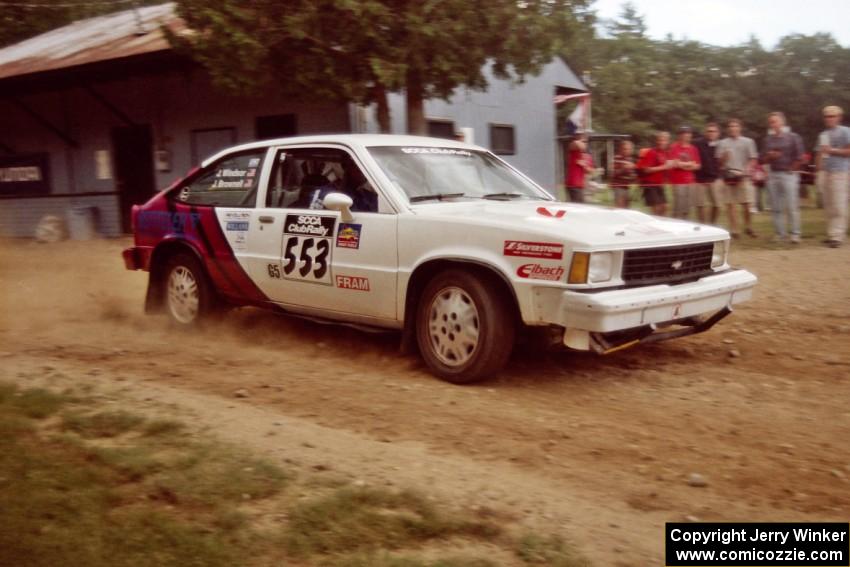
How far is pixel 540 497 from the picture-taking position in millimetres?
3756

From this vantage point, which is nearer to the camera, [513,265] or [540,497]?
[540,497]

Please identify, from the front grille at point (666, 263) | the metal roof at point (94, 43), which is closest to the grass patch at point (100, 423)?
the front grille at point (666, 263)

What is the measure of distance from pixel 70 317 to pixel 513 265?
4949 mm

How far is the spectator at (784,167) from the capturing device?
11867 mm

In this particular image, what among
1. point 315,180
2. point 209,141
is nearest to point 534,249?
point 315,180

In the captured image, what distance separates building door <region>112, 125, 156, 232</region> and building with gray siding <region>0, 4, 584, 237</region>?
0.07ft

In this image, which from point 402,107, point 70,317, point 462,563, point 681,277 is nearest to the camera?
point 462,563

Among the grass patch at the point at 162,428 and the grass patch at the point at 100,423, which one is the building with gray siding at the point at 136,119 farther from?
the grass patch at the point at 162,428

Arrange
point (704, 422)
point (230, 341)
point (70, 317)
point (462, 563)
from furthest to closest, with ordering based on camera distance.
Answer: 1. point (70, 317)
2. point (230, 341)
3. point (704, 422)
4. point (462, 563)

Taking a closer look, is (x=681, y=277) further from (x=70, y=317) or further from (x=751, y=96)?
(x=751, y=96)

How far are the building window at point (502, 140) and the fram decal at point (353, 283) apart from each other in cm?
1343

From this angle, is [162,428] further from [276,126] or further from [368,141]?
[276,126]

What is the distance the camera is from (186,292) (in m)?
7.43

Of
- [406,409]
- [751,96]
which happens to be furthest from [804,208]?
[751,96]
